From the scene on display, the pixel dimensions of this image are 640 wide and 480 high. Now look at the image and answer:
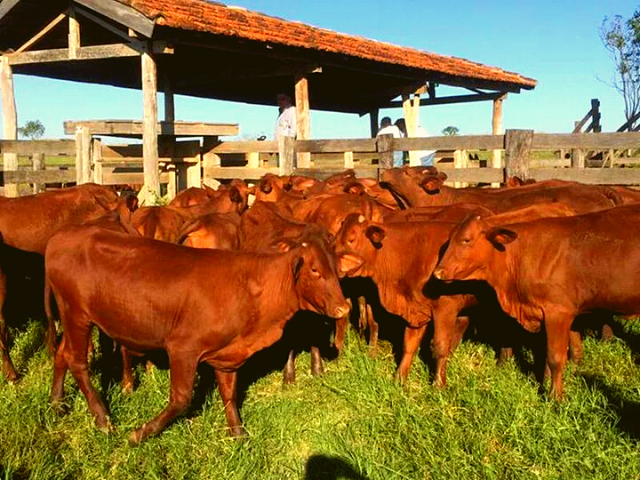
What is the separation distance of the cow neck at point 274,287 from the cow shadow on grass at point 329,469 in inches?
40.0

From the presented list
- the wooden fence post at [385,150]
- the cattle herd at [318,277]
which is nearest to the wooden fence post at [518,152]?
the wooden fence post at [385,150]

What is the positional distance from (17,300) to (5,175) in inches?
171

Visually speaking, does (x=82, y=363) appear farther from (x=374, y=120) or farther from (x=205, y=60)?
(x=374, y=120)

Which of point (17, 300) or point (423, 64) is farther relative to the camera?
point (423, 64)

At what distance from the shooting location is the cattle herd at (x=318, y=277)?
195 inches

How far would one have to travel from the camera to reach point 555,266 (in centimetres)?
561

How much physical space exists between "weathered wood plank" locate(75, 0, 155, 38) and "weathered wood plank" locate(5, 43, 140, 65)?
0.68 meters

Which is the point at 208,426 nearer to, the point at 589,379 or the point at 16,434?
the point at 16,434

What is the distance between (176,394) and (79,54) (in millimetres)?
10553

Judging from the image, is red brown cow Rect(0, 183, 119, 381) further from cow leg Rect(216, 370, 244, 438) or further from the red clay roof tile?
the red clay roof tile

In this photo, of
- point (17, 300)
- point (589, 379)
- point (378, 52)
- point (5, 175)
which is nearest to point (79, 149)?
point (5, 175)

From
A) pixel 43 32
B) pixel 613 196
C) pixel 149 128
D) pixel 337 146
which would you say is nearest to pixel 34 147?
pixel 149 128

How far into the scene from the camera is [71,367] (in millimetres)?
5371

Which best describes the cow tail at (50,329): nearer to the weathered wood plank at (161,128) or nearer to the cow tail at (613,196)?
the cow tail at (613,196)
